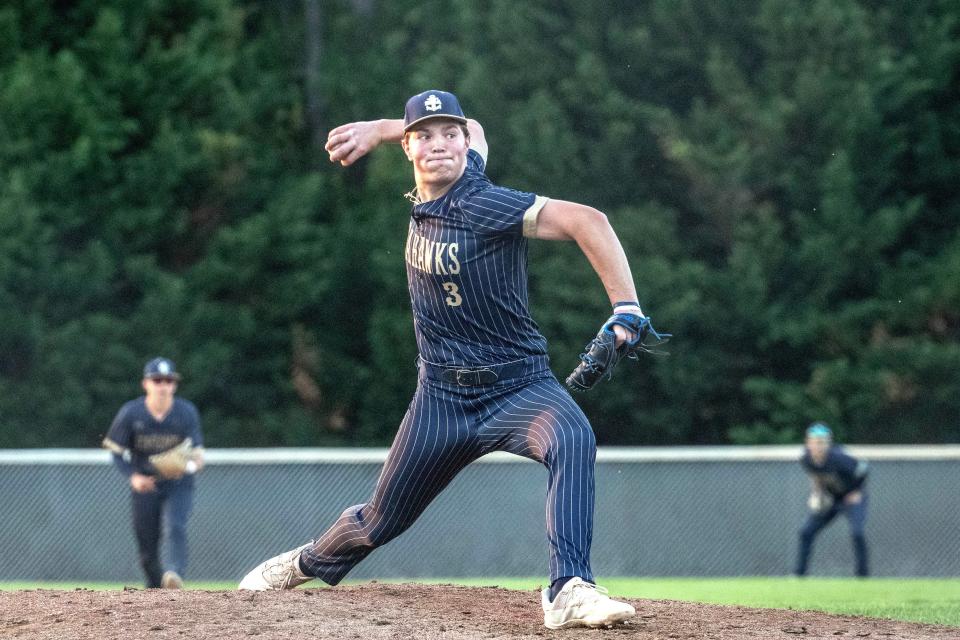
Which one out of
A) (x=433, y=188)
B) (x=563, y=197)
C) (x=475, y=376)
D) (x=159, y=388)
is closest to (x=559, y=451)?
(x=475, y=376)

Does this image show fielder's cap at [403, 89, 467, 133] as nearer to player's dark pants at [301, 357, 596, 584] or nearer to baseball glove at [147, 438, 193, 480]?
player's dark pants at [301, 357, 596, 584]

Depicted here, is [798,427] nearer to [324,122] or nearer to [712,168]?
[712,168]

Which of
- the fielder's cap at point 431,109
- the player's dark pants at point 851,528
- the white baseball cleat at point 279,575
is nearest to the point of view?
the fielder's cap at point 431,109

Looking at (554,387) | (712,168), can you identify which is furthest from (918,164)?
(554,387)

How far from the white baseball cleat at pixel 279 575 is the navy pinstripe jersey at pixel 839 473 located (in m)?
9.88

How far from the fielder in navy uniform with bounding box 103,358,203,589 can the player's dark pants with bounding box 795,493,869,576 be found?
7058 mm

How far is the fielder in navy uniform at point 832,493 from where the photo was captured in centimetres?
1508

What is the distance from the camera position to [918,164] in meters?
22.8

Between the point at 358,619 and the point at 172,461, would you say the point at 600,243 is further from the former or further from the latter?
the point at 172,461

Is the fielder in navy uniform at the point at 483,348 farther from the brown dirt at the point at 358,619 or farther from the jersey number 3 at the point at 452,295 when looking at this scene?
the brown dirt at the point at 358,619

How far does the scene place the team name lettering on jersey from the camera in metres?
5.49

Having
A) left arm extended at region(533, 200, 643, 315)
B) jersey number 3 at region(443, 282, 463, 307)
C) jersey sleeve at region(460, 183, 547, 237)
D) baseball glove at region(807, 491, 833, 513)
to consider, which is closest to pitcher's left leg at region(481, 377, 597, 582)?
jersey number 3 at region(443, 282, 463, 307)

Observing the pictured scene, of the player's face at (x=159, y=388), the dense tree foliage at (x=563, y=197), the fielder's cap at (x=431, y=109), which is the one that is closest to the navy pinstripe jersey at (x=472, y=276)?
the fielder's cap at (x=431, y=109)

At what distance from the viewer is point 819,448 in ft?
49.9
